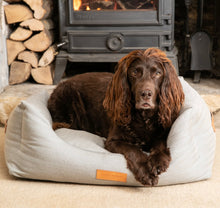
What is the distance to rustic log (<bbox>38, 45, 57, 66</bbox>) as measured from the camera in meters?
3.73

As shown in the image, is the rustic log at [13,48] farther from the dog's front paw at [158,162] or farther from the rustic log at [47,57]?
the dog's front paw at [158,162]

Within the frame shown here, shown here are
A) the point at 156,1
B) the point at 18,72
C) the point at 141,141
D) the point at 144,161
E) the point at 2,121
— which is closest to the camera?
the point at 144,161

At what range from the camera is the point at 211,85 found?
3781 mm

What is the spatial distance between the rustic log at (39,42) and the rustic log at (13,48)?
0.21ft

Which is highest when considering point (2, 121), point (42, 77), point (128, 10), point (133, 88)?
point (128, 10)

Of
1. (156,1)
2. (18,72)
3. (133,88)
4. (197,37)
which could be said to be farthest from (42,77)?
(133,88)

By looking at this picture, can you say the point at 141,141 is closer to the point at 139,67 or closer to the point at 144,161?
the point at 144,161

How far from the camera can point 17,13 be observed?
3.58m

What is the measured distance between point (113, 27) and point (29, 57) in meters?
0.90

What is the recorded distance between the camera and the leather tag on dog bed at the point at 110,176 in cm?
194

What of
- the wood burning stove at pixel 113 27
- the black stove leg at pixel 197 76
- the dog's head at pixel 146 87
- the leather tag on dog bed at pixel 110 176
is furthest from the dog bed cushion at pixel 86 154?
the black stove leg at pixel 197 76

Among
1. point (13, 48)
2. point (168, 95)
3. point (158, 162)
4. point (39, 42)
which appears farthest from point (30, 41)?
point (158, 162)

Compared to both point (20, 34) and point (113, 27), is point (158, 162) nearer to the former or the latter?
point (113, 27)

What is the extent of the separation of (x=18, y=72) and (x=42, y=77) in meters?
0.25
